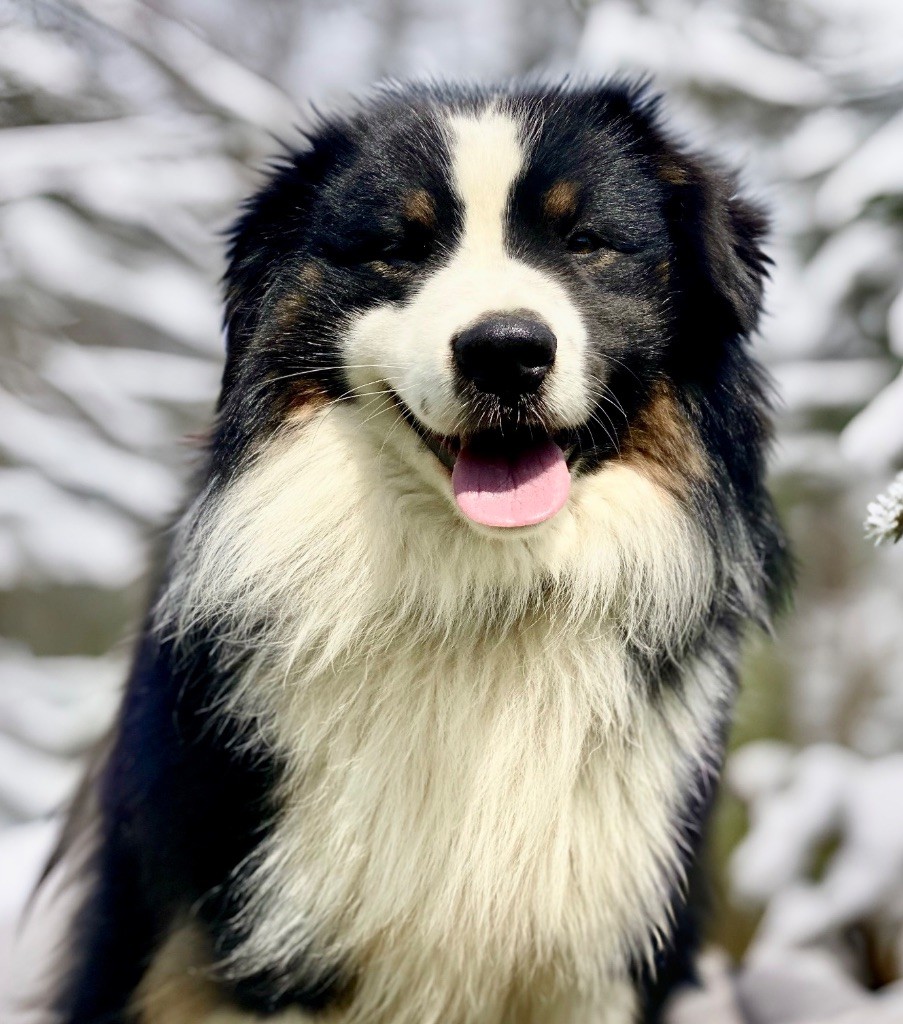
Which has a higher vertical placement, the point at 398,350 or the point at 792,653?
the point at 398,350

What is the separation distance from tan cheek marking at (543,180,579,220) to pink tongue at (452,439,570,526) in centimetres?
41

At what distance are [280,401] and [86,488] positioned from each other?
9.07 ft

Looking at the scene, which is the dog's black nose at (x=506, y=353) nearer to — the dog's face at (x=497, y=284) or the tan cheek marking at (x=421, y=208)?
the dog's face at (x=497, y=284)

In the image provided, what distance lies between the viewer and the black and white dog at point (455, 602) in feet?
5.69

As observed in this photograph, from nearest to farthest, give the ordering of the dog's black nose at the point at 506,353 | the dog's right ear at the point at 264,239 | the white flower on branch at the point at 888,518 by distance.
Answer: the white flower on branch at the point at 888,518
the dog's black nose at the point at 506,353
the dog's right ear at the point at 264,239

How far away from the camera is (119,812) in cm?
206

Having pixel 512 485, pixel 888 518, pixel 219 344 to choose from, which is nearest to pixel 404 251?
pixel 512 485

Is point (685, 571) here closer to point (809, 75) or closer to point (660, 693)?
point (660, 693)

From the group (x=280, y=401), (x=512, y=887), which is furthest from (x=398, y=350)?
(x=512, y=887)

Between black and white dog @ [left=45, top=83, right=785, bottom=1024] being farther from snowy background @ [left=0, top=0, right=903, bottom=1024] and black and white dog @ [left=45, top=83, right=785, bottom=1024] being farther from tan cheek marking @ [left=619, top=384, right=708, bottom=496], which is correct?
snowy background @ [left=0, top=0, right=903, bottom=1024]

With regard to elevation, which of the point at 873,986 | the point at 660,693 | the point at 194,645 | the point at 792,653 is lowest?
the point at 873,986

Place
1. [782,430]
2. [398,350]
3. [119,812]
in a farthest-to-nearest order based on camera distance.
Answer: [782,430] → [119,812] → [398,350]

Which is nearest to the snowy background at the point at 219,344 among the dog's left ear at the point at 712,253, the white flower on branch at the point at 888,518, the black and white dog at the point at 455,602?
the black and white dog at the point at 455,602

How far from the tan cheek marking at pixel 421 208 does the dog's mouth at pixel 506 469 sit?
32 centimetres
